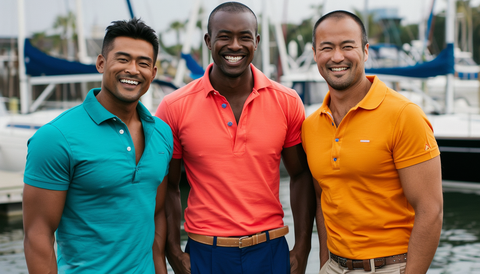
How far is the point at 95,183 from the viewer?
7.18ft

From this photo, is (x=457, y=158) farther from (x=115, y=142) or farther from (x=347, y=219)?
(x=115, y=142)

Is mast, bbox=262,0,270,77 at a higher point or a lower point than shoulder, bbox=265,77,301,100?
higher

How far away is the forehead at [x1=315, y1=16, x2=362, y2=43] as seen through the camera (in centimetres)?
267

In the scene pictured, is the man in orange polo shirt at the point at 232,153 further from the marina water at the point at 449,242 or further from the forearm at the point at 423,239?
the marina water at the point at 449,242

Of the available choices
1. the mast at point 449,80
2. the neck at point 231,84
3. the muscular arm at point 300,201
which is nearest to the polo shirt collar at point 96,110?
the neck at point 231,84

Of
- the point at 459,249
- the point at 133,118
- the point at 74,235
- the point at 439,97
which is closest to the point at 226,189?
the point at 133,118

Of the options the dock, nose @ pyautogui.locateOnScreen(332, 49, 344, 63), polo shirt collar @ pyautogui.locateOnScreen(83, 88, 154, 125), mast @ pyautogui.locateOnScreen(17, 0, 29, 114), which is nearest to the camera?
polo shirt collar @ pyautogui.locateOnScreen(83, 88, 154, 125)

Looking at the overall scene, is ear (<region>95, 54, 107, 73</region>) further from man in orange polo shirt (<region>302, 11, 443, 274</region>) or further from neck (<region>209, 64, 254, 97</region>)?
man in orange polo shirt (<region>302, 11, 443, 274</region>)

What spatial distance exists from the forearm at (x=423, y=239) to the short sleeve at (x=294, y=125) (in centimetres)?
92

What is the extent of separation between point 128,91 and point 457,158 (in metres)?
9.54

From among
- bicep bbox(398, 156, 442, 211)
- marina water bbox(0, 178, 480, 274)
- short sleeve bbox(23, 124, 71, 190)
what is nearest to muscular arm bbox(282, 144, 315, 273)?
bicep bbox(398, 156, 442, 211)

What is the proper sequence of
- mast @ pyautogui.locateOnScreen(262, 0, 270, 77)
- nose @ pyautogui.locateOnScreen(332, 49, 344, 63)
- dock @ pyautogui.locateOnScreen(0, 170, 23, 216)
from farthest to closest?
mast @ pyautogui.locateOnScreen(262, 0, 270, 77) < dock @ pyautogui.locateOnScreen(0, 170, 23, 216) < nose @ pyautogui.locateOnScreen(332, 49, 344, 63)

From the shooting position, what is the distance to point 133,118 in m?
2.56

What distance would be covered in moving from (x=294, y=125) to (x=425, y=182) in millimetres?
931
